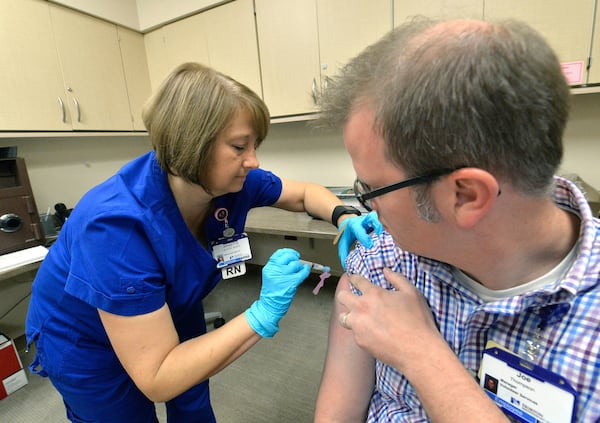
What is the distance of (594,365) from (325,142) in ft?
8.09

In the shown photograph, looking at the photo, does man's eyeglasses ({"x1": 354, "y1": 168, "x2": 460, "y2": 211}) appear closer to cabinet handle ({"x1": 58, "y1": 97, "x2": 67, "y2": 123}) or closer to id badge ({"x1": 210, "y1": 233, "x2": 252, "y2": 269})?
id badge ({"x1": 210, "y1": 233, "x2": 252, "y2": 269})

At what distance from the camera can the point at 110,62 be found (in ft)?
8.98

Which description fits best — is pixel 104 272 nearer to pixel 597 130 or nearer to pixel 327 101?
pixel 327 101

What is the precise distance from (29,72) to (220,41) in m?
1.35

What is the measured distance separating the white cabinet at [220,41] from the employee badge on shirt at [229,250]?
5.52 ft

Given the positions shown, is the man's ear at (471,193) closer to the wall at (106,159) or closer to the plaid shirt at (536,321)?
the plaid shirt at (536,321)

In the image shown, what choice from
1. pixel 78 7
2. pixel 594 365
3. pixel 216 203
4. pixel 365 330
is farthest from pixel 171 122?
pixel 78 7

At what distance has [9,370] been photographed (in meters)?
1.99

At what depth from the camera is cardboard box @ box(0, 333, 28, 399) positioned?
1.95m

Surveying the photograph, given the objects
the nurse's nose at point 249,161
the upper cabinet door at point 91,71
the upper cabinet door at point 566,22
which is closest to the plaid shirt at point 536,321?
the nurse's nose at point 249,161

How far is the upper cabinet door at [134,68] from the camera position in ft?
9.34

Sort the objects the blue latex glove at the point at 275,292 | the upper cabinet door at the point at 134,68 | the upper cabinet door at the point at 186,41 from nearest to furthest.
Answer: the blue latex glove at the point at 275,292, the upper cabinet door at the point at 186,41, the upper cabinet door at the point at 134,68

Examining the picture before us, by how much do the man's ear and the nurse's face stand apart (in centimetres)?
64

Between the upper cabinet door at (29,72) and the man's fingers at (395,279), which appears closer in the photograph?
the man's fingers at (395,279)
